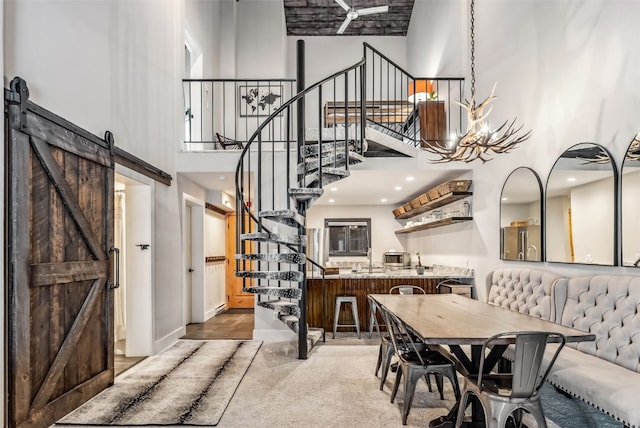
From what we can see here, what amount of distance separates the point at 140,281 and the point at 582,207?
14.7 feet

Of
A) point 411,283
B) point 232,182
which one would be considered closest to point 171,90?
point 232,182

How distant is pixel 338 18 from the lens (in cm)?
988

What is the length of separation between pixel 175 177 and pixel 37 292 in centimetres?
314

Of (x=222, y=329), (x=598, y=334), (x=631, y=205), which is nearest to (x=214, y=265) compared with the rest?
(x=222, y=329)

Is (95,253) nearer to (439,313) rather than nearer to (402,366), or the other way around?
(402,366)

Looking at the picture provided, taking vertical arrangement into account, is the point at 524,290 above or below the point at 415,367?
above

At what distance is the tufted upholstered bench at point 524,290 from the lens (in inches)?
159

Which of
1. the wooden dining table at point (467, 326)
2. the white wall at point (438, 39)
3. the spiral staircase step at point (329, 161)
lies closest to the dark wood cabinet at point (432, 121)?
the white wall at point (438, 39)

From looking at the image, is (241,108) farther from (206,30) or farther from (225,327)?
(225,327)

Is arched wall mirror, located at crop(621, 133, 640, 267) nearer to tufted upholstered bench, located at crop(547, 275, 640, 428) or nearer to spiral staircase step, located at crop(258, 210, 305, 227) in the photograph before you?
tufted upholstered bench, located at crop(547, 275, 640, 428)

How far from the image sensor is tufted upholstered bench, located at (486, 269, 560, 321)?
404cm

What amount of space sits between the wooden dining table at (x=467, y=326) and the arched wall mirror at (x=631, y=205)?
764mm

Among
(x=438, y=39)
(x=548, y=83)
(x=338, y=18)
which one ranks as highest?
(x=338, y=18)

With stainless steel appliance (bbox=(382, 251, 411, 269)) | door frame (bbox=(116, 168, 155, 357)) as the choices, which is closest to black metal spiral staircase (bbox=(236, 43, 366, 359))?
door frame (bbox=(116, 168, 155, 357))
